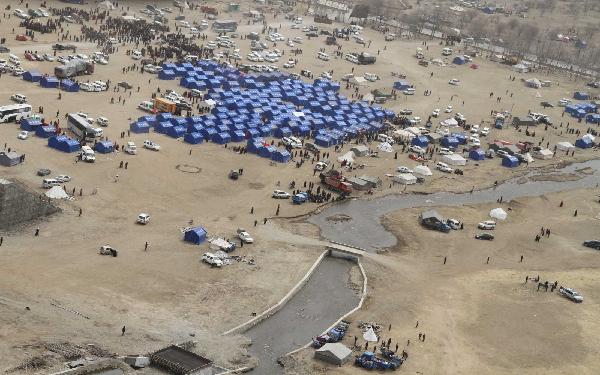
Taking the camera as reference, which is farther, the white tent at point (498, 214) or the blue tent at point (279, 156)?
the blue tent at point (279, 156)

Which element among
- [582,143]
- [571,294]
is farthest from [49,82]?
→ [582,143]

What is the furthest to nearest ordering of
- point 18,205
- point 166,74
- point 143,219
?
point 166,74, point 143,219, point 18,205

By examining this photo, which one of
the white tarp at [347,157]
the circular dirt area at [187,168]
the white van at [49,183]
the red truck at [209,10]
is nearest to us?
the white van at [49,183]

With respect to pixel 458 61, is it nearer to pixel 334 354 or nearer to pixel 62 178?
pixel 62 178

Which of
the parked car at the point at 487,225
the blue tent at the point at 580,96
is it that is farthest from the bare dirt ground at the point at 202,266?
the blue tent at the point at 580,96

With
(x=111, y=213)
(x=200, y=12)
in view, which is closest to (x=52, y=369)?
(x=111, y=213)

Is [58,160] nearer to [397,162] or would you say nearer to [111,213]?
[111,213]

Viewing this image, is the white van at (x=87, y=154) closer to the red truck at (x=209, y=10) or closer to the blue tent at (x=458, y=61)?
the red truck at (x=209, y=10)
